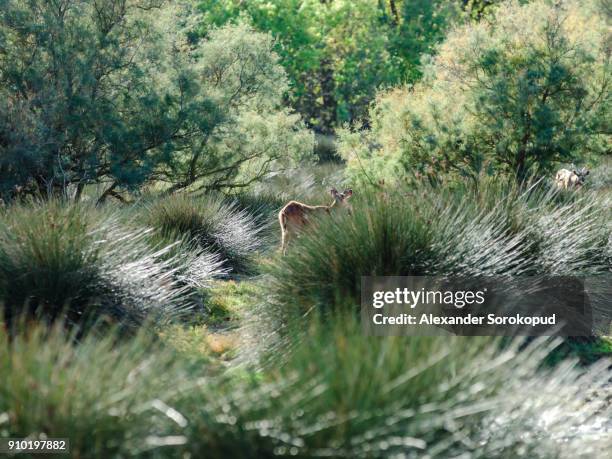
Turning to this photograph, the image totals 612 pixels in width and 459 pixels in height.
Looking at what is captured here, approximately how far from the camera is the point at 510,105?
1425 cm

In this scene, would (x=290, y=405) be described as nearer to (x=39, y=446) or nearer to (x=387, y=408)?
(x=387, y=408)

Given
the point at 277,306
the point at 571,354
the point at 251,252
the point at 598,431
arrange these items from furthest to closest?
the point at 251,252, the point at 571,354, the point at 277,306, the point at 598,431

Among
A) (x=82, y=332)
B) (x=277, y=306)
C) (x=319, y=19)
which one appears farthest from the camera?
(x=319, y=19)

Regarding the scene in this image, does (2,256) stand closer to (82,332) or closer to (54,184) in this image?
(82,332)

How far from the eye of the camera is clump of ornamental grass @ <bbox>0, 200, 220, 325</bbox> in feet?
22.1

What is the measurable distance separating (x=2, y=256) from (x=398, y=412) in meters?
4.30

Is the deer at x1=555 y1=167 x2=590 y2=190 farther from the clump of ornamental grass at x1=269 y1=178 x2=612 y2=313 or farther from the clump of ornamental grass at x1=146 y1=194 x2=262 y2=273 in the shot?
the clump of ornamental grass at x1=146 y1=194 x2=262 y2=273

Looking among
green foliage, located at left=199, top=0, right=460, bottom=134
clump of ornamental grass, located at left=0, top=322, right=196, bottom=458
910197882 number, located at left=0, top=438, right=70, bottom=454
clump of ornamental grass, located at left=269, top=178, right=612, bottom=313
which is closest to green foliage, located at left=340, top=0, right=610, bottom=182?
clump of ornamental grass, located at left=269, top=178, right=612, bottom=313

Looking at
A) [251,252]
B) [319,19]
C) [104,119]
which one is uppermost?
[319,19]

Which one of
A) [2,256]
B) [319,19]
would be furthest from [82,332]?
[319,19]

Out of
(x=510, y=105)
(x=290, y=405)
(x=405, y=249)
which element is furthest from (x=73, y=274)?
(x=510, y=105)

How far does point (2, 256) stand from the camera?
6930mm

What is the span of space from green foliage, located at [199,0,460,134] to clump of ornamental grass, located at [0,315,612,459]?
95.2 ft

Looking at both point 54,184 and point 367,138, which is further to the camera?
point 367,138
